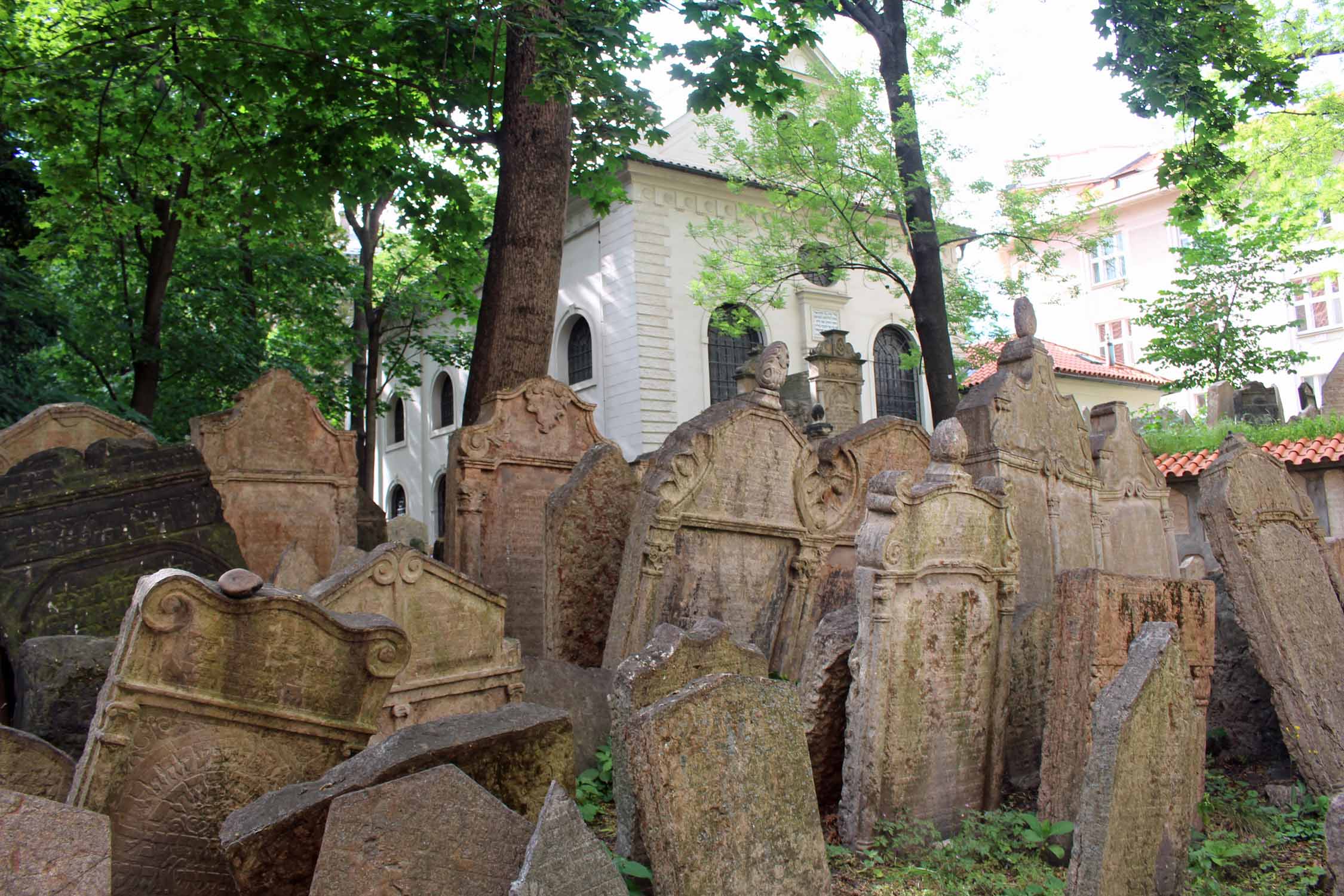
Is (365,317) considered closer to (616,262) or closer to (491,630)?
(616,262)

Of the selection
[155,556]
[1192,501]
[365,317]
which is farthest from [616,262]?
[155,556]

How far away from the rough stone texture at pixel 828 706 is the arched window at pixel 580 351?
729 inches

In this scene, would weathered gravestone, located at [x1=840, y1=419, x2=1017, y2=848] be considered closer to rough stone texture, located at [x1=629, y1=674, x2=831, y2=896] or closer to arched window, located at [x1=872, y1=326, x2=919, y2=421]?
rough stone texture, located at [x1=629, y1=674, x2=831, y2=896]

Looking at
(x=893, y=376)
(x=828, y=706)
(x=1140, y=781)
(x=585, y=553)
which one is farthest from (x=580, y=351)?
(x=1140, y=781)

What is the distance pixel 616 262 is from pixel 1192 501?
12.9 m

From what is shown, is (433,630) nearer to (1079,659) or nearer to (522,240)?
(1079,659)

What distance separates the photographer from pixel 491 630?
17.9 ft

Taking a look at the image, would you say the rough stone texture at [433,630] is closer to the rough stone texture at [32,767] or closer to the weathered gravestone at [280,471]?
the rough stone texture at [32,767]

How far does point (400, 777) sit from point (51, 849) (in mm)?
929

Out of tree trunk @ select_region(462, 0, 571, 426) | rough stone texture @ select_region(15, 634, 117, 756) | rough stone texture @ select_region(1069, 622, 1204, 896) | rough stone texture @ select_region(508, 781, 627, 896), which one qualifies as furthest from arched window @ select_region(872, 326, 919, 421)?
rough stone texture @ select_region(508, 781, 627, 896)

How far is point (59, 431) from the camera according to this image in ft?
23.5

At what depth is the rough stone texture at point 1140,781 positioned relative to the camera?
371 centimetres

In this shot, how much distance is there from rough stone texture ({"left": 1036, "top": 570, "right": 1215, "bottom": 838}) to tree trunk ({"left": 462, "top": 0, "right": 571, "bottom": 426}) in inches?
203

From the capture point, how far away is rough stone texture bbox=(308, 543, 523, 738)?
504 cm
